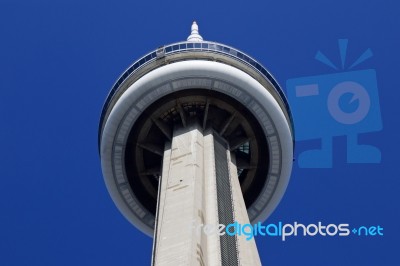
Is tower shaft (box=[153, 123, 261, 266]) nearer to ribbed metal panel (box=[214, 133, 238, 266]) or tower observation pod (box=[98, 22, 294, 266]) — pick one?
ribbed metal panel (box=[214, 133, 238, 266])

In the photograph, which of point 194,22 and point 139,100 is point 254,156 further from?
point 194,22

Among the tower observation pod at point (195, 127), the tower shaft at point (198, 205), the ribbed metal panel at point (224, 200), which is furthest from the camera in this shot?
the tower observation pod at point (195, 127)

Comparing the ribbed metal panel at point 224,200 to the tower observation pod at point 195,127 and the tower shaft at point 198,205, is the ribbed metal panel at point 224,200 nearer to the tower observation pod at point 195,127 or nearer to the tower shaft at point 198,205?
the tower shaft at point 198,205

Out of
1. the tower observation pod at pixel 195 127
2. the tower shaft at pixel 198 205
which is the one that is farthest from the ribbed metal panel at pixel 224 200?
the tower observation pod at pixel 195 127

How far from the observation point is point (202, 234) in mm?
25438

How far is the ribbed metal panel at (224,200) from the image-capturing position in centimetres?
2506

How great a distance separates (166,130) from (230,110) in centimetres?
364

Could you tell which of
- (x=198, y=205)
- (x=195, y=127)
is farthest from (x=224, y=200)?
(x=195, y=127)

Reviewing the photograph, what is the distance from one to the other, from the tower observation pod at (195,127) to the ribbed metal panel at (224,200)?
0.43 feet

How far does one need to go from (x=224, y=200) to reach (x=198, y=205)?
103 inches

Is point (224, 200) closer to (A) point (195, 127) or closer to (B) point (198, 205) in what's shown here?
(B) point (198, 205)

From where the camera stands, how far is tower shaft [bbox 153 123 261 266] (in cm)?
2409

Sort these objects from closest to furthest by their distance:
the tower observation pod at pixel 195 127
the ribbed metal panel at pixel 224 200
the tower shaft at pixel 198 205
Answer: the tower shaft at pixel 198 205 → the ribbed metal panel at pixel 224 200 → the tower observation pod at pixel 195 127

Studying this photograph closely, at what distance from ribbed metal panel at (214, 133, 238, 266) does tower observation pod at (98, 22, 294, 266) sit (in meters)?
0.13
